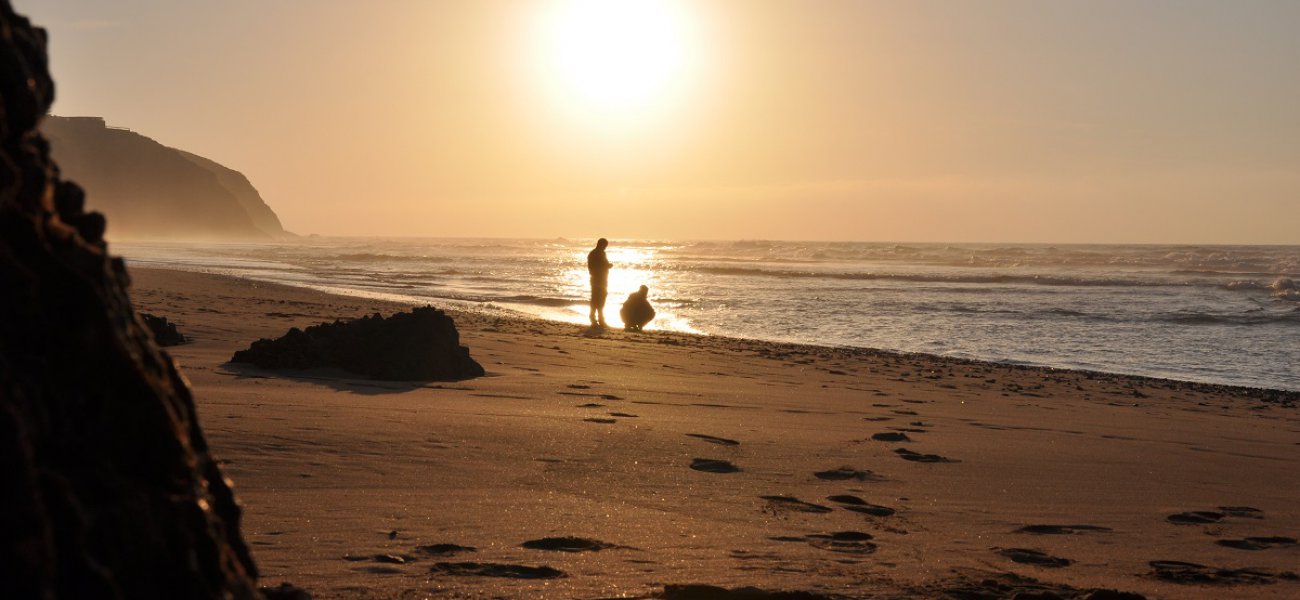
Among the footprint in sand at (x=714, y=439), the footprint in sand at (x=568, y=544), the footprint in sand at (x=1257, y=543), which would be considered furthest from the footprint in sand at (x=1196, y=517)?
the footprint in sand at (x=568, y=544)

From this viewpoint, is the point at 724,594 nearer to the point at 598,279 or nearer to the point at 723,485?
the point at 723,485

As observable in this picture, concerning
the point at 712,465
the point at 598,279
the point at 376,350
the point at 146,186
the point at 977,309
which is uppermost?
the point at 146,186

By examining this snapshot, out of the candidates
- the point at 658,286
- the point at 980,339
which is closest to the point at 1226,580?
the point at 980,339

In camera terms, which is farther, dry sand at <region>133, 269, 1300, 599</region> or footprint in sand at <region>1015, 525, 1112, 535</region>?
footprint in sand at <region>1015, 525, 1112, 535</region>

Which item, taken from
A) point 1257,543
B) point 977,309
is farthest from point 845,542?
point 977,309

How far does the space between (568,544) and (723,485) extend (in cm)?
136

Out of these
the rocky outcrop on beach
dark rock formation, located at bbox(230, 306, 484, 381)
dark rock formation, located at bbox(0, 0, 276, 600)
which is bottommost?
dark rock formation, located at bbox(230, 306, 484, 381)

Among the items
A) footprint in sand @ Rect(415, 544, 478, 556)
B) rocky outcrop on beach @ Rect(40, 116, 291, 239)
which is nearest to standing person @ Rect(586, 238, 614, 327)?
footprint in sand @ Rect(415, 544, 478, 556)

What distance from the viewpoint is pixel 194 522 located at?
1604mm

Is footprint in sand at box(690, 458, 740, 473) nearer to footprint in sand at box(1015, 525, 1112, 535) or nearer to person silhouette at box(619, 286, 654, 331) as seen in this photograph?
footprint in sand at box(1015, 525, 1112, 535)

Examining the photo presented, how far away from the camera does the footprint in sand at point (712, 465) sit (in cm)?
530

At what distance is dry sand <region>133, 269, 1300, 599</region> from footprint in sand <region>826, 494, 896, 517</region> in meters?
0.02

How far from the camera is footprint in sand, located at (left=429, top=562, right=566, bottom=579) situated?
337cm

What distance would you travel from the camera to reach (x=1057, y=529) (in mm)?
4543
